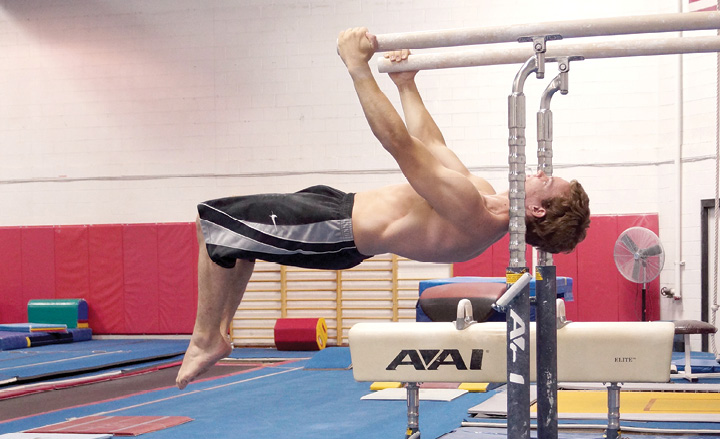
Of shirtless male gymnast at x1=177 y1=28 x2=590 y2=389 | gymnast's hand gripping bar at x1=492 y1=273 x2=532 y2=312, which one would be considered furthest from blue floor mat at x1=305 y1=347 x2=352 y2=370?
gymnast's hand gripping bar at x1=492 y1=273 x2=532 y2=312

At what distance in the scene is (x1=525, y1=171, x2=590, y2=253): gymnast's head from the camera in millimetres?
3371

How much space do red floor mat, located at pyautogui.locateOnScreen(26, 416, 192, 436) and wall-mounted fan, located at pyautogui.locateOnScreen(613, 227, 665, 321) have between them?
5831 mm

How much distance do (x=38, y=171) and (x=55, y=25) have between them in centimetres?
264

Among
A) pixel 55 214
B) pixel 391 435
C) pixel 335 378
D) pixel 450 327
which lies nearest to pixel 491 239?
pixel 450 327

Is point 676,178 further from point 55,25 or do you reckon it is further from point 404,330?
point 55,25

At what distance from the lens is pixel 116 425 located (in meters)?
6.18

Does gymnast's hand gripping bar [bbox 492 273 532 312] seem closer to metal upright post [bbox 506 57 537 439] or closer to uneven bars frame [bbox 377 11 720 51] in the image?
metal upright post [bbox 506 57 537 439]

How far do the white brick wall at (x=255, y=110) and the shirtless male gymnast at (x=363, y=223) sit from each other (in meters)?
8.47

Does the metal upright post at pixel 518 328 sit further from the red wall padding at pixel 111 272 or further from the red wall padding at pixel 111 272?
the red wall padding at pixel 111 272

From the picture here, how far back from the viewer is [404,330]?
432cm

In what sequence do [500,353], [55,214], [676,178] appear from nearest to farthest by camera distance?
[500,353] → [676,178] → [55,214]

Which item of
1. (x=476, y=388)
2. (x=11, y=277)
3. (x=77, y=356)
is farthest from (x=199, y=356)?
(x=11, y=277)

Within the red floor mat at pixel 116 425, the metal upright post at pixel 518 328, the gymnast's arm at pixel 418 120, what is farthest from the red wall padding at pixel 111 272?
the metal upright post at pixel 518 328

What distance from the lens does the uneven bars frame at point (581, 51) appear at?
148 inches
